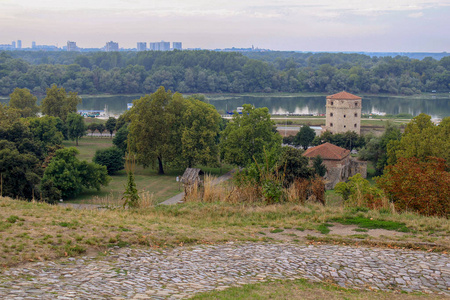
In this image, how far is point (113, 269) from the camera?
7027 millimetres

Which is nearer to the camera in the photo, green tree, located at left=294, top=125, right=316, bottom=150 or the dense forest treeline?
green tree, located at left=294, top=125, right=316, bottom=150

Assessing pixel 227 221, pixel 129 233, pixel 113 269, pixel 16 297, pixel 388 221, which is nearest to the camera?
pixel 16 297

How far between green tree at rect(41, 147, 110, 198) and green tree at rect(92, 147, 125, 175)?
15.3 feet

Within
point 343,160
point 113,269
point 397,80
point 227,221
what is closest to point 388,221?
point 227,221

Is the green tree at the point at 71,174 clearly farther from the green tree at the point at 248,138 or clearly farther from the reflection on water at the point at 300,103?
the reflection on water at the point at 300,103

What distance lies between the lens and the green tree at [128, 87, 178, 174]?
30.2m

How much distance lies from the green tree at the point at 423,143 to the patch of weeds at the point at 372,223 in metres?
15.9

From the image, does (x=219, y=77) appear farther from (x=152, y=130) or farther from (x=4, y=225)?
(x=4, y=225)

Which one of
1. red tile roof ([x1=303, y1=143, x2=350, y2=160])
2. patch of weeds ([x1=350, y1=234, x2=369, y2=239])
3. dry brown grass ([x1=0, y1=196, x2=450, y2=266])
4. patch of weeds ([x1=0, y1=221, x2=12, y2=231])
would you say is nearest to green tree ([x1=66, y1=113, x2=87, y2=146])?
red tile roof ([x1=303, y1=143, x2=350, y2=160])

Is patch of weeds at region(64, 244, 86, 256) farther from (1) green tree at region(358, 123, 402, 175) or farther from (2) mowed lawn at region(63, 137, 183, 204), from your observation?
(1) green tree at region(358, 123, 402, 175)

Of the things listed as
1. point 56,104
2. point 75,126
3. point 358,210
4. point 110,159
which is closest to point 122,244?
point 358,210

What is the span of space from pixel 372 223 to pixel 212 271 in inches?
175

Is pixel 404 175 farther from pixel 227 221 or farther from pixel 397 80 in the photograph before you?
pixel 397 80

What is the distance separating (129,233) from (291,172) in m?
13.3
